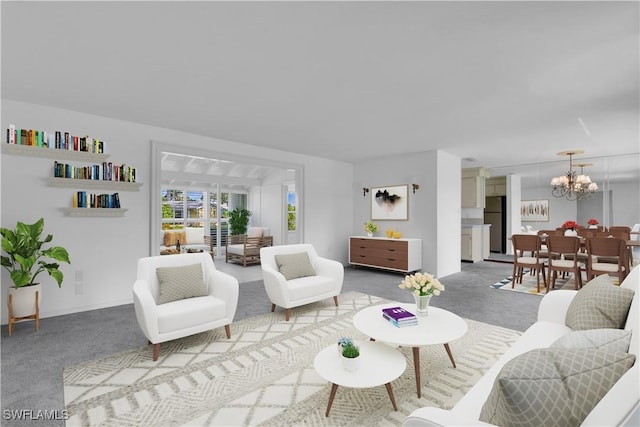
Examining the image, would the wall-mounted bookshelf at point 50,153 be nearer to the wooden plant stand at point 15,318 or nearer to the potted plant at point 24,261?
the potted plant at point 24,261

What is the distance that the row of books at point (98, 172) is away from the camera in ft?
12.5

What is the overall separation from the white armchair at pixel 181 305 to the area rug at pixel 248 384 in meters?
0.21

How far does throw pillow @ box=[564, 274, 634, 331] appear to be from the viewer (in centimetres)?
187

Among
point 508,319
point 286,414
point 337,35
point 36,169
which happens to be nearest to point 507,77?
point 337,35

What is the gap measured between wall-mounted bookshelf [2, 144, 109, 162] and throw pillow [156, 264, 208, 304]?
2001 millimetres

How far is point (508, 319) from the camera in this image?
12.0 ft

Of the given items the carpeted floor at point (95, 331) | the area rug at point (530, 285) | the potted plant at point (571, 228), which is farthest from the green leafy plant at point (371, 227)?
the potted plant at point (571, 228)

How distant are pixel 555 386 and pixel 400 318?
57.5 inches

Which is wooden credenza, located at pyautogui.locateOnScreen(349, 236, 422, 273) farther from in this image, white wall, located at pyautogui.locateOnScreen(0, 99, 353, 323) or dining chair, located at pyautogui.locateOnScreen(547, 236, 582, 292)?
white wall, located at pyautogui.locateOnScreen(0, 99, 353, 323)

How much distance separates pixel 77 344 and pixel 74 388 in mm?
940

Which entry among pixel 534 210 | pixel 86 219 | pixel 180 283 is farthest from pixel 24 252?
pixel 534 210

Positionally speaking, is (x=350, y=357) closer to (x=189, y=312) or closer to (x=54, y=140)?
(x=189, y=312)

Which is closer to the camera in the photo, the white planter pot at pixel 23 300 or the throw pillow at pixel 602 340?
the throw pillow at pixel 602 340

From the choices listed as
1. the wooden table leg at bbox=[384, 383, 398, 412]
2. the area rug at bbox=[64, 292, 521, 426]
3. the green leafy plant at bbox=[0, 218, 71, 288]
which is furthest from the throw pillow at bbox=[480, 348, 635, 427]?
the green leafy plant at bbox=[0, 218, 71, 288]
